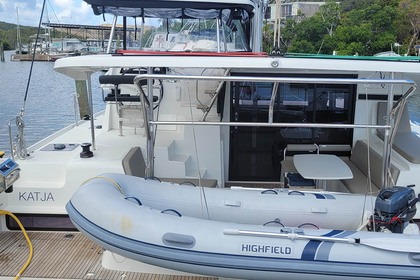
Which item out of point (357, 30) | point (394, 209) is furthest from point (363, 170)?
point (357, 30)

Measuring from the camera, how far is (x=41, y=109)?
47.8 feet

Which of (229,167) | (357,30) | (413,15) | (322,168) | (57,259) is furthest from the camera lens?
(413,15)

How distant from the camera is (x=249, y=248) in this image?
2354 millimetres

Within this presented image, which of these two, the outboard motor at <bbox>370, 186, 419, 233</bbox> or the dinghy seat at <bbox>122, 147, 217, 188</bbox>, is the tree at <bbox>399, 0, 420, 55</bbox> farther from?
the outboard motor at <bbox>370, 186, 419, 233</bbox>

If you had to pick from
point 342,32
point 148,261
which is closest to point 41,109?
point 148,261

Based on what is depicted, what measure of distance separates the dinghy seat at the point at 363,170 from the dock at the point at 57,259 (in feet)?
5.90

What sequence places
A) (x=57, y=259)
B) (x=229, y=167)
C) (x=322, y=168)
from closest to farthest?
(x=57, y=259), (x=322, y=168), (x=229, y=167)

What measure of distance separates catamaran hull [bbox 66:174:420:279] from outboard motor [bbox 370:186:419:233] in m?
0.18

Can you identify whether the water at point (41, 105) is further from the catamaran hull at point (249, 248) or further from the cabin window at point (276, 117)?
the catamaran hull at point (249, 248)

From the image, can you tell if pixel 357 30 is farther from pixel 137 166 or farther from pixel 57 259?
pixel 57 259

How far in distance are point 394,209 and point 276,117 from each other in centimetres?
237

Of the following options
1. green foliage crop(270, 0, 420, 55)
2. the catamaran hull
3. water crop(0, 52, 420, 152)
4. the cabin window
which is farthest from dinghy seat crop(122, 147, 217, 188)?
green foliage crop(270, 0, 420, 55)

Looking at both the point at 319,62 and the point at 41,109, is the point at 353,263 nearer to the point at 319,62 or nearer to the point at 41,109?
the point at 319,62

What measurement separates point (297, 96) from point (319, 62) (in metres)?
1.89
